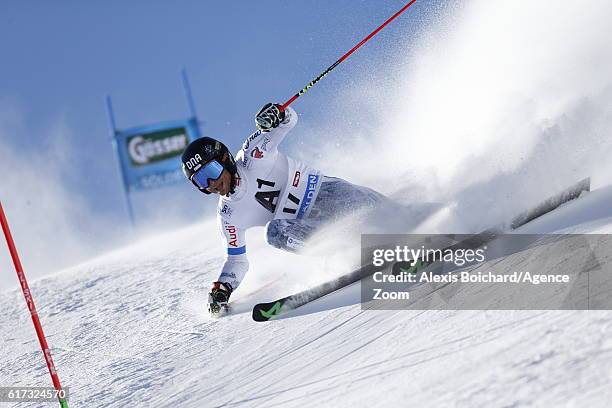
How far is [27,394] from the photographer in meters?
3.79

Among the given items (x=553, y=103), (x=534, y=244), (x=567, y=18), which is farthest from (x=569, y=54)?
(x=534, y=244)

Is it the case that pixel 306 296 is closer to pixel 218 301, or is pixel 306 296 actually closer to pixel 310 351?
pixel 218 301

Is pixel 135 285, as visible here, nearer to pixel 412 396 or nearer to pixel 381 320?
pixel 381 320

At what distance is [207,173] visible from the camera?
4430 mm

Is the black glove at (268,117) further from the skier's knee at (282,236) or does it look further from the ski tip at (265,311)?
the ski tip at (265,311)

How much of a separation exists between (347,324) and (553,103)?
115 inches

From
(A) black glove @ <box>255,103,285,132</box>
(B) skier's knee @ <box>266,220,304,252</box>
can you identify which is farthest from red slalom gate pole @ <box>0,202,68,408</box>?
(A) black glove @ <box>255,103,285,132</box>

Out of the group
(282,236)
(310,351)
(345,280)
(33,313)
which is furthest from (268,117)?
(33,313)

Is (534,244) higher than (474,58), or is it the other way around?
(474,58)

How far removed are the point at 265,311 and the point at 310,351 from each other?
3.26ft

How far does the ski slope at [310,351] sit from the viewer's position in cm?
196

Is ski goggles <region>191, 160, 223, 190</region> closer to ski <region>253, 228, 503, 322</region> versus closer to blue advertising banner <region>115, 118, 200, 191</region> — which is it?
ski <region>253, 228, 503, 322</region>

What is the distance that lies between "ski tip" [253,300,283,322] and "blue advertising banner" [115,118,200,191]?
15.1 metres

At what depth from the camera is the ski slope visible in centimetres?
196
